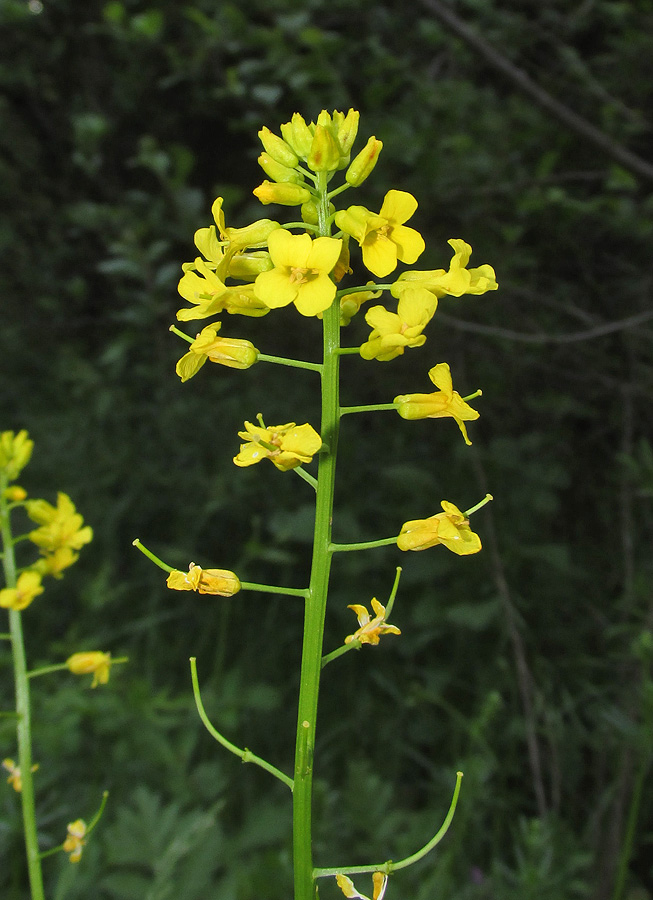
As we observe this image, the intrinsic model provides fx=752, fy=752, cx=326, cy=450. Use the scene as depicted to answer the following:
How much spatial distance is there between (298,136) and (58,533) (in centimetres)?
108

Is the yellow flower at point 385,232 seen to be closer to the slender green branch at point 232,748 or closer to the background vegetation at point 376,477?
the slender green branch at point 232,748

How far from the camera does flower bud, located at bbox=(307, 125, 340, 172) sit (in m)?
1.21

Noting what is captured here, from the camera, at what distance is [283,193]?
4.04 ft

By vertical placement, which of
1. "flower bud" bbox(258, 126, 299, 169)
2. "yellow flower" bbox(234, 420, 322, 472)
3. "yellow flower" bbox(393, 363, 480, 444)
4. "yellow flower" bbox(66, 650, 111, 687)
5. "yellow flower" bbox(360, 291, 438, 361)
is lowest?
"yellow flower" bbox(66, 650, 111, 687)

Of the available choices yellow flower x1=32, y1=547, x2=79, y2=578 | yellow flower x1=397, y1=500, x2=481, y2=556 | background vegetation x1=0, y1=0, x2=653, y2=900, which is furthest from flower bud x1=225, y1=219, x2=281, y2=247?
background vegetation x1=0, y1=0, x2=653, y2=900

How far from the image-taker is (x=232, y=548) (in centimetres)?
470

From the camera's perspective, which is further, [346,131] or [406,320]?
[346,131]

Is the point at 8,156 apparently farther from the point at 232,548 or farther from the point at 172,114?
the point at 232,548

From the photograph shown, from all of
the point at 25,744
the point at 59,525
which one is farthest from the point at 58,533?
the point at 25,744

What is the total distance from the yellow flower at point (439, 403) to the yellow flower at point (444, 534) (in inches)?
5.5

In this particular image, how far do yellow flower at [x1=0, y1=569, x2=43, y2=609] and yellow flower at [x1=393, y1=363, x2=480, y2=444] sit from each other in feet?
2.87

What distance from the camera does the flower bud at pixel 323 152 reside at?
3.98 feet

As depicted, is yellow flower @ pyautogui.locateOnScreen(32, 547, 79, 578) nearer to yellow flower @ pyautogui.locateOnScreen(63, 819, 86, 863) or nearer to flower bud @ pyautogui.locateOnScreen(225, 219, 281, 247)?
yellow flower @ pyautogui.locateOnScreen(63, 819, 86, 863)

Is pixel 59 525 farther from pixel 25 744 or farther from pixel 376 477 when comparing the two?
pixel 376 477
